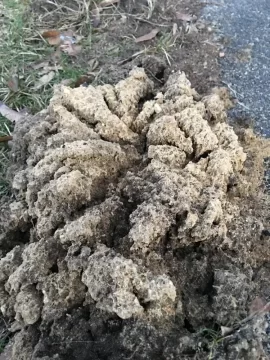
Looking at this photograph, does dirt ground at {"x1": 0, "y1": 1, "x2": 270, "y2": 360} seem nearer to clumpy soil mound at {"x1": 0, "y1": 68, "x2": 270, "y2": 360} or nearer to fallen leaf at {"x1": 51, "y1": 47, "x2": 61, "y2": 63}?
clumpy soil mound at {"x1": 0, "y1": 68, "x2": 270, "y2": 360}

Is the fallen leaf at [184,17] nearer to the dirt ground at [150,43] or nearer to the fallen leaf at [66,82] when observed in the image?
the dirt ground at [150,43]

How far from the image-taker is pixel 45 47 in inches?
142

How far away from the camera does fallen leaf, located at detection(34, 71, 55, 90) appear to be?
340 centimetres

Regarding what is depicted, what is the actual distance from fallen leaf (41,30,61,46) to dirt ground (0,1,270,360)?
103 cm

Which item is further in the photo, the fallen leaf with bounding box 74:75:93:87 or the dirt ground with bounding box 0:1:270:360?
the fallen leaf with bounding box 74:75:93:87

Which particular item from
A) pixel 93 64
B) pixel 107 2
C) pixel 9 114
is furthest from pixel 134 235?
pixel 107 2

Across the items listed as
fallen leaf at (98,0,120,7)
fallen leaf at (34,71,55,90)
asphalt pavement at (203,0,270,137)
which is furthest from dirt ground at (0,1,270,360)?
fallen leaf at (98,0,120,7)

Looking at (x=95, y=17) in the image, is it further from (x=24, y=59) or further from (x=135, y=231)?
(x=135, y=231)

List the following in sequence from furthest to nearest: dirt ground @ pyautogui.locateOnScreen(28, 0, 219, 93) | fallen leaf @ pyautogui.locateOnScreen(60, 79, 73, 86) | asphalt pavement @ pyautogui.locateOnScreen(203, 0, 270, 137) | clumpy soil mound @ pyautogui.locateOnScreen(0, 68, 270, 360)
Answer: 1. fallen leaf @ pyautogui.locateOnScreen(60, 79, 73, 86)
2. dirt ground @ pyautogui.locateOnScreen(28, 0, 219, 93)
3. asphalt pavement @ pyautogui.locateOnScreen(203, 0, 270, 137)
4. clumpy soil mound @ pyautogui.locateOnScreen(0, 68, 270, 360)

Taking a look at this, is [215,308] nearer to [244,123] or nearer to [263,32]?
[244,123]

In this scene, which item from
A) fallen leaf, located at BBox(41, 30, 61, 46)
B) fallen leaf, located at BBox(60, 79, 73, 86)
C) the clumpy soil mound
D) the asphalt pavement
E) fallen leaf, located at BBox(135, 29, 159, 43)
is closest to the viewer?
the clumpy soil mound

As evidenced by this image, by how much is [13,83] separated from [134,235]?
1.76 meters

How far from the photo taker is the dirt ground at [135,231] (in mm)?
1922

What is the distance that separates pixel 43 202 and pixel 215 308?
2.68ft
